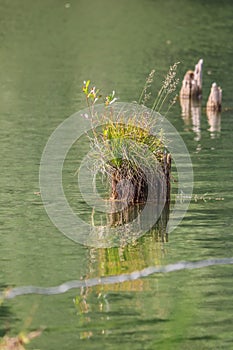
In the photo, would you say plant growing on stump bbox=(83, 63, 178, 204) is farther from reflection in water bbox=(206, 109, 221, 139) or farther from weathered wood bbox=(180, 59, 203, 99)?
weathered wood bbox=(180, 59, 203, 99)

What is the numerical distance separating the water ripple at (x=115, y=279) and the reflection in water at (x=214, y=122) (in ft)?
28.0

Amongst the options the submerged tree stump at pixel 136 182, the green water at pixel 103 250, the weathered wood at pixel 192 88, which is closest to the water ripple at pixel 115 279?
the green water at pixel 103 250

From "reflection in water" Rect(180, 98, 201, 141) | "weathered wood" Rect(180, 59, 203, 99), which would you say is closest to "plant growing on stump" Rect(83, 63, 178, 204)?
"reflection in water" Rect(180, 98, 201, 141)

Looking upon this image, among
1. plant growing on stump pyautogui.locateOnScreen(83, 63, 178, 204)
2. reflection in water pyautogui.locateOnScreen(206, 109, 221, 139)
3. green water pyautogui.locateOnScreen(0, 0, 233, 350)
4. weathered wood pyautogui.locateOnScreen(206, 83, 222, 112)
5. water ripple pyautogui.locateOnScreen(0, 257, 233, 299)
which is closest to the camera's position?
green water pyautogui.locateOnScreen(0, 0, 233, 350)

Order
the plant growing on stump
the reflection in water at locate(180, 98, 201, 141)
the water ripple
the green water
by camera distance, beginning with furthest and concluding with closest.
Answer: the reflection in water at locate(180, 98, 201, 141) < the plant growing on stump < the water ripple < the green water

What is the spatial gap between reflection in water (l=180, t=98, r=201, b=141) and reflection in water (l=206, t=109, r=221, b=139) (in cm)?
20

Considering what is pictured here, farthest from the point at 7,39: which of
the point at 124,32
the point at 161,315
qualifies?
the point at 161,315

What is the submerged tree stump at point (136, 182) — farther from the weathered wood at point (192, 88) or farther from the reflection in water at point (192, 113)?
the weathered wood at point (192, 88)

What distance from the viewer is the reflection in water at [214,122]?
64.2ft

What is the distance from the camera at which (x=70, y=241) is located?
38.9ft

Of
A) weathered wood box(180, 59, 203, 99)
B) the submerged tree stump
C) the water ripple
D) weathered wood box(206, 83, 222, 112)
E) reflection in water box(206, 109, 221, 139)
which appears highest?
weathered wood box(180, 59, 203, 99)

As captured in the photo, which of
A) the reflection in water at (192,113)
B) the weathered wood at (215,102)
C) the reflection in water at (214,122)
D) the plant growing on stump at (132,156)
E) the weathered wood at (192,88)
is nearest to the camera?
the plant growing on stump at (132,156)

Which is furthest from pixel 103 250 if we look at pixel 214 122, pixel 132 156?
pixel 214 122

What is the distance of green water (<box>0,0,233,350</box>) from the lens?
8805 millimetres
